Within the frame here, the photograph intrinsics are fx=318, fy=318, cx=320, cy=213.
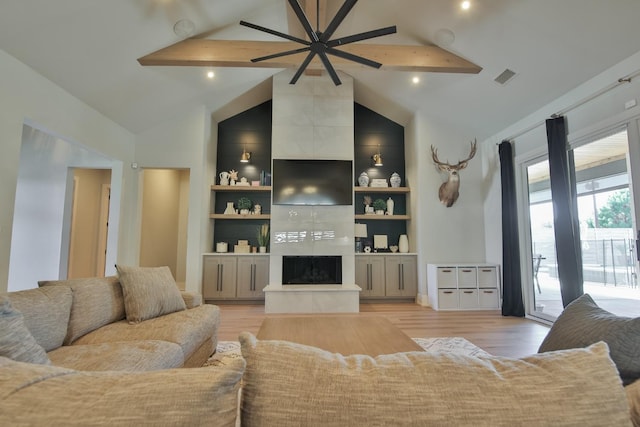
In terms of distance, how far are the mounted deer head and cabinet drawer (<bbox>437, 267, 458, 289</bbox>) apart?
3.81 ft

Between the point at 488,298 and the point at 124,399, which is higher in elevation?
the point at 124,399

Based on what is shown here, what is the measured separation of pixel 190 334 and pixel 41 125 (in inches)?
123

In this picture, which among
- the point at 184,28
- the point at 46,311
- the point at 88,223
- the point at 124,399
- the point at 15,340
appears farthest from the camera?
the point at 88,223

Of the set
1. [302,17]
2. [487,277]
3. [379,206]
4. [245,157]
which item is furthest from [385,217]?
[302,17]

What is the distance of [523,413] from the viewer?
0.53 meters

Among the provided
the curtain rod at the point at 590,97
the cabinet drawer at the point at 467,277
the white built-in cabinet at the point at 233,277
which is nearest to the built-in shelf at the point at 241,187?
the white built-in cabinet at the point at 233,277

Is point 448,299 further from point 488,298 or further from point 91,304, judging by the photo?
point 91,304

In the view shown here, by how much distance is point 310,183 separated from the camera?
5.50 meters

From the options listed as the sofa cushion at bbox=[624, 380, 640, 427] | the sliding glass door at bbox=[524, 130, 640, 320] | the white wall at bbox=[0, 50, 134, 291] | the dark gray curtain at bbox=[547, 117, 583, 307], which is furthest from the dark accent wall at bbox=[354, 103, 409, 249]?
the sofa cushion at bbox=[624, 380, 640, 427]

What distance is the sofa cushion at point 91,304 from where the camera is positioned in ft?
7.00

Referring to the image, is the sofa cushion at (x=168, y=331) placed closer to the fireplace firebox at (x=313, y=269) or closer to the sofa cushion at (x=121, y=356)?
the sofa cushion at (x=121, y=356)

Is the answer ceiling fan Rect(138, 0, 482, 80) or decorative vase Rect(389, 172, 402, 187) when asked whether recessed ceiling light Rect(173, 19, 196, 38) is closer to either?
ceiling fan Rect(138, 0, 482, 80)

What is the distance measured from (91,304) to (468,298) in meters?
5.09

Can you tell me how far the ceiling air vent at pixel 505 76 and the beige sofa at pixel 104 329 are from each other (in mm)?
4647
